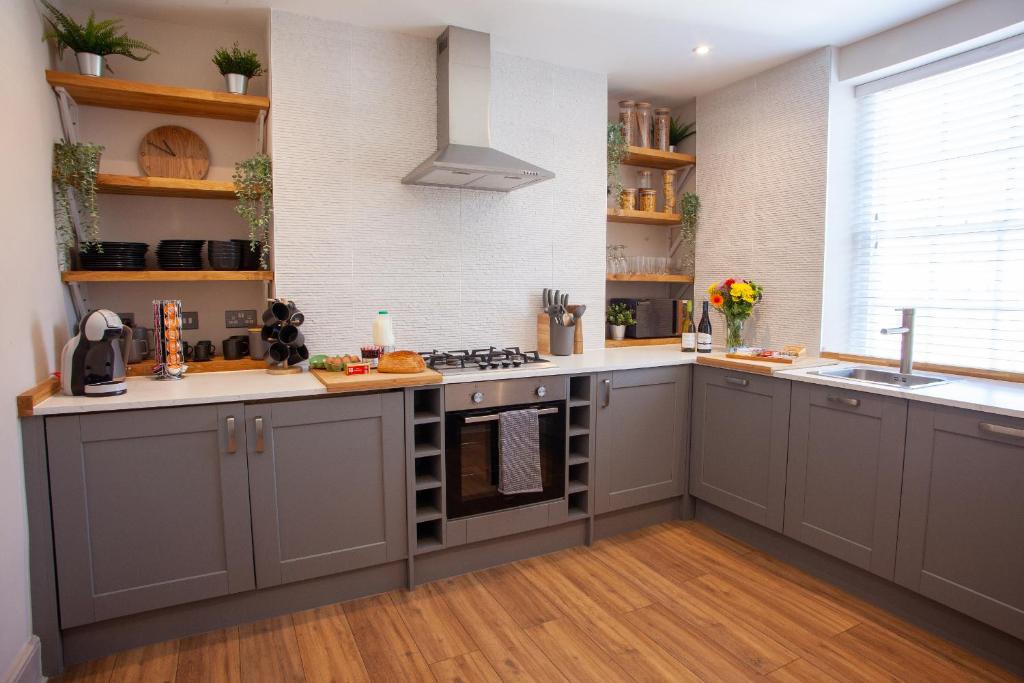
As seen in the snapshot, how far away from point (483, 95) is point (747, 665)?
2651 millimetres

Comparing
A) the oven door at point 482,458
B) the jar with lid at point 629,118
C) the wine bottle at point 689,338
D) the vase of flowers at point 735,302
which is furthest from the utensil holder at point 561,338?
the jar with lid at point 629,118

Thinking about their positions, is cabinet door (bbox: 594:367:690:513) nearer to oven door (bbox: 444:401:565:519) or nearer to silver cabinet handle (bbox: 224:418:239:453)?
oven door (bbox: 444:401:565:519)

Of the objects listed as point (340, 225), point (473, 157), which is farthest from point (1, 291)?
point (473, 157)

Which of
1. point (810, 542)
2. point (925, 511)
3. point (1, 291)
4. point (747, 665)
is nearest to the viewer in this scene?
point (1, 291)

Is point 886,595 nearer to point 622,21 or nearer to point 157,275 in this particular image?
point 622,21

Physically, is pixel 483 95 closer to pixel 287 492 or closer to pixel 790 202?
pixel 790 202

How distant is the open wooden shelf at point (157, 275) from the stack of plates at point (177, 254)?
5 centimetres

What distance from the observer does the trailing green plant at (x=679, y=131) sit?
3.85 meters

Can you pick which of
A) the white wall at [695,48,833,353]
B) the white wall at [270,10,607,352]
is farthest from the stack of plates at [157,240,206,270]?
the white wall at [695,48,833,353]

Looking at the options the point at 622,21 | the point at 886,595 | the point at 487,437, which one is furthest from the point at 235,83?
the point at 886,595

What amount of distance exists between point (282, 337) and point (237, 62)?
1.24 metres

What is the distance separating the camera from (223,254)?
8.43 feet

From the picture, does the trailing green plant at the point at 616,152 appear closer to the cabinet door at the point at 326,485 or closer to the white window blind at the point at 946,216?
the white window blind at the point at 946,216

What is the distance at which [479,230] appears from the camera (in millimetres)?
3076
